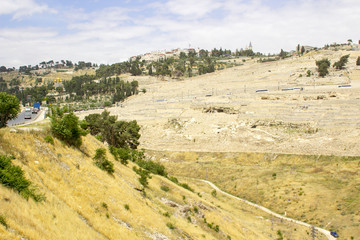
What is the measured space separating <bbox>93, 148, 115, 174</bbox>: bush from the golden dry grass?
29197mm

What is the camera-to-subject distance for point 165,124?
274 feet

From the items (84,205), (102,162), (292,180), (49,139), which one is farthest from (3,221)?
(292,180)

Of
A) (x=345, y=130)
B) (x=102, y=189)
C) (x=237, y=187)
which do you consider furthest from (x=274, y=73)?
(x=102, y=189)

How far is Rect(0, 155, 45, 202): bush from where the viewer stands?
11.7 meters

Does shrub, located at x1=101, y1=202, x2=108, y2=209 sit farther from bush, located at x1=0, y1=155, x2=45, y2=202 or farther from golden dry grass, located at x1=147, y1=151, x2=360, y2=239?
golden dry grass, located at x1=147, y1=151, x2=360, y2=239

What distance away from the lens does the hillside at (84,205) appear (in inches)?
426

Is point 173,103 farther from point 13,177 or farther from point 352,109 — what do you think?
point 13,177

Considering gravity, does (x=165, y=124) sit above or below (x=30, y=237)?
below

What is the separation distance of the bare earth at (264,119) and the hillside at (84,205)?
4236 cm

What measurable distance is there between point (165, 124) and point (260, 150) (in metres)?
31.6

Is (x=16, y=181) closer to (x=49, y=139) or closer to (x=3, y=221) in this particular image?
(x=3, y=221)

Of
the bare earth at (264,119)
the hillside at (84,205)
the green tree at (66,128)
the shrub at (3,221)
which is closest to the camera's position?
the shrub at (3,221)

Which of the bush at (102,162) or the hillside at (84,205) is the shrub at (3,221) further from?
the bush at (102,162)

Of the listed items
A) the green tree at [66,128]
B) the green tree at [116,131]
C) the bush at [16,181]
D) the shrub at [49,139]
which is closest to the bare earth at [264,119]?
the green tree at [116,131]
